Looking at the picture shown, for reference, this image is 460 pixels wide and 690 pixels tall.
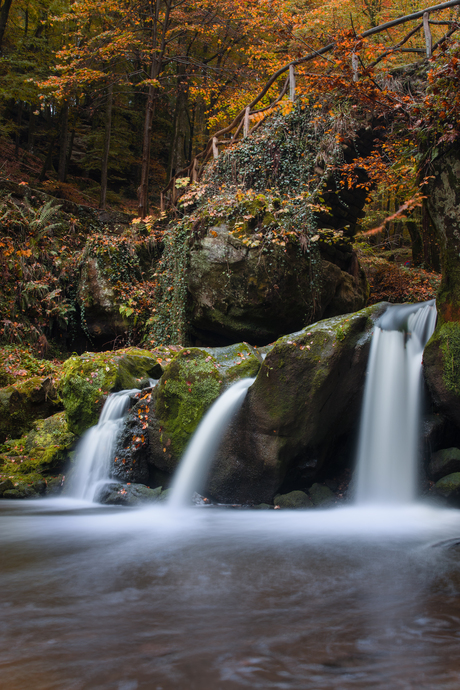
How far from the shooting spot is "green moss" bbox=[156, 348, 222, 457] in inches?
269

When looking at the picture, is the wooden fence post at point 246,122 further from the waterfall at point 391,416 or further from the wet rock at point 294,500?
the wet rock at point 294,500

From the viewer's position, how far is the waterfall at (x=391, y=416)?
6051 mm

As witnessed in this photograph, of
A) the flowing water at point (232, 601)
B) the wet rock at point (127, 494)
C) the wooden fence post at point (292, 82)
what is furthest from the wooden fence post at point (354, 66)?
the wet rock at point (127, 494)

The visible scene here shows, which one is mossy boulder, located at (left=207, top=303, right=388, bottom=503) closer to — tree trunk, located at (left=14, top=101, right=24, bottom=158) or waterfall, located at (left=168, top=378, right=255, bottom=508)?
waterfall, located at (left=168, top=378, right=255, bottom=508)

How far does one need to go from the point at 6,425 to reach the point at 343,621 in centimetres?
829

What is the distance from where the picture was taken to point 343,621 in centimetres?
249

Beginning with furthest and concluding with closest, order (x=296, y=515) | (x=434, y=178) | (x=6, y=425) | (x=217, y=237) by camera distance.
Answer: (x=217, y=237), (x=6, y=425), (x=434, y=178), (x=296, y=515)

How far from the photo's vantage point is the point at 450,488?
18.1 ft

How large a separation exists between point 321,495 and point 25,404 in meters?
6.39

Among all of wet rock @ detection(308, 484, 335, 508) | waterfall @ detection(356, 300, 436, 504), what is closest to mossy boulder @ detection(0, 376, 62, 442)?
wet rock @ detection(308, 484, 335, 508)

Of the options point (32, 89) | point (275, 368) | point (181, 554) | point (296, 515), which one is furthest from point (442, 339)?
point (32, 89)

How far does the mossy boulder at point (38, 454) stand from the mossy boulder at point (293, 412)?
2.94 metres

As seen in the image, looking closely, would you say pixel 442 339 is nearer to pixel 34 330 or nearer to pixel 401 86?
pixel 401 86

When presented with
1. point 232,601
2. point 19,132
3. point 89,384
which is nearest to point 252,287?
point 89,384
